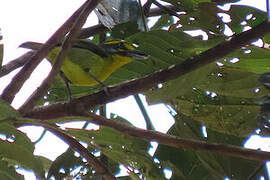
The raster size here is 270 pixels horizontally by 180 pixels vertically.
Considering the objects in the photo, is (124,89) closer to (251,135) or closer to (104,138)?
(104,138)

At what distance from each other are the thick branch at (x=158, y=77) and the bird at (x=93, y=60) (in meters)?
0.49

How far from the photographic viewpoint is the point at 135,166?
1.58m

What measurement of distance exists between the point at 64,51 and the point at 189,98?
68 centimetres

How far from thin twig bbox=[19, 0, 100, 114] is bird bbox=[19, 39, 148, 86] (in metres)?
0.55

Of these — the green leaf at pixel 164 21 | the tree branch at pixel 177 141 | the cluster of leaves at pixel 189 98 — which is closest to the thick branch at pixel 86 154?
the cluster of leaves at pixel 189 98

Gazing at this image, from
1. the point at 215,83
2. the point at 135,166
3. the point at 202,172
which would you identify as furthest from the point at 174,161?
the point at 215,83

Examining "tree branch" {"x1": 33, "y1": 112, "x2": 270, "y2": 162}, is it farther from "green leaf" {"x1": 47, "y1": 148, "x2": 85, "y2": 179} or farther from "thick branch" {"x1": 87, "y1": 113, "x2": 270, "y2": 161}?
"green leaf" {"x1": 47, "y1": 148, "x2": 85, "y2": 179}

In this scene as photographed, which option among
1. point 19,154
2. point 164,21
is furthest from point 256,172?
point 164,21

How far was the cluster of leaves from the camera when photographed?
4.64 ft

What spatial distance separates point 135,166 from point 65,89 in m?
0.49

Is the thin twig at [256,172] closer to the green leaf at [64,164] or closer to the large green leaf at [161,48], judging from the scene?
the large green leaf at [161,48]

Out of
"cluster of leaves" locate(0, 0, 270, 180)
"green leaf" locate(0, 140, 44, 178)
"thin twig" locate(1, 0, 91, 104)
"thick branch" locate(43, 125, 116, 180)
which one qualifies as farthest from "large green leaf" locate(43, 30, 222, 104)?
"green leaf" locate(0, 140, 44, 178)

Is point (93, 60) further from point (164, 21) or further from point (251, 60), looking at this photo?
point (251, 60)

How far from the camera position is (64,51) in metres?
1.19
